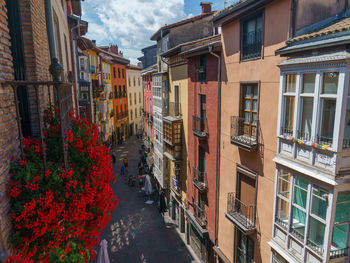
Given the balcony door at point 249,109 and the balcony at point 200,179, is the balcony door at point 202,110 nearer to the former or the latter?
the balcony at point 200,179

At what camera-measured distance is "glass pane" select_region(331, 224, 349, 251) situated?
6.04 meters

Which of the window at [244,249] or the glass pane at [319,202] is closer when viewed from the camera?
the glass pane at [319,202]

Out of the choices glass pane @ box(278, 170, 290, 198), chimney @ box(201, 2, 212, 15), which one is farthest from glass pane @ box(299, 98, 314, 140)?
chimney @ box(201, 2, 212, 15)

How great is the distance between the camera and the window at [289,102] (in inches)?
263

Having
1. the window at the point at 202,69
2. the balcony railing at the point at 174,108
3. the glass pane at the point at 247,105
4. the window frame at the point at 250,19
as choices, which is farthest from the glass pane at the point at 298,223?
the balcony railing at the point at 174,108

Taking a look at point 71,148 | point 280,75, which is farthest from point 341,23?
point 71,148

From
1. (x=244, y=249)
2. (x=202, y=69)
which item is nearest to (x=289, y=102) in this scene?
(x=202, y=69)

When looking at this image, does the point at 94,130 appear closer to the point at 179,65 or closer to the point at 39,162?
the point at 39,162

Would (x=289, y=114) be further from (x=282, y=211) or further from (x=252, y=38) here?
(x=252, y=38)

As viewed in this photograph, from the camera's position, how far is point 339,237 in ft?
20.3

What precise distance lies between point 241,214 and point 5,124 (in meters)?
8.76

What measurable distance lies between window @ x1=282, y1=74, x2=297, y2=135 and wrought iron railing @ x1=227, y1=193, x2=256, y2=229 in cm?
349

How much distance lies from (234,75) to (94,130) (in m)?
6.48

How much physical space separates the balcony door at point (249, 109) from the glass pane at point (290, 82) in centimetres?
181
